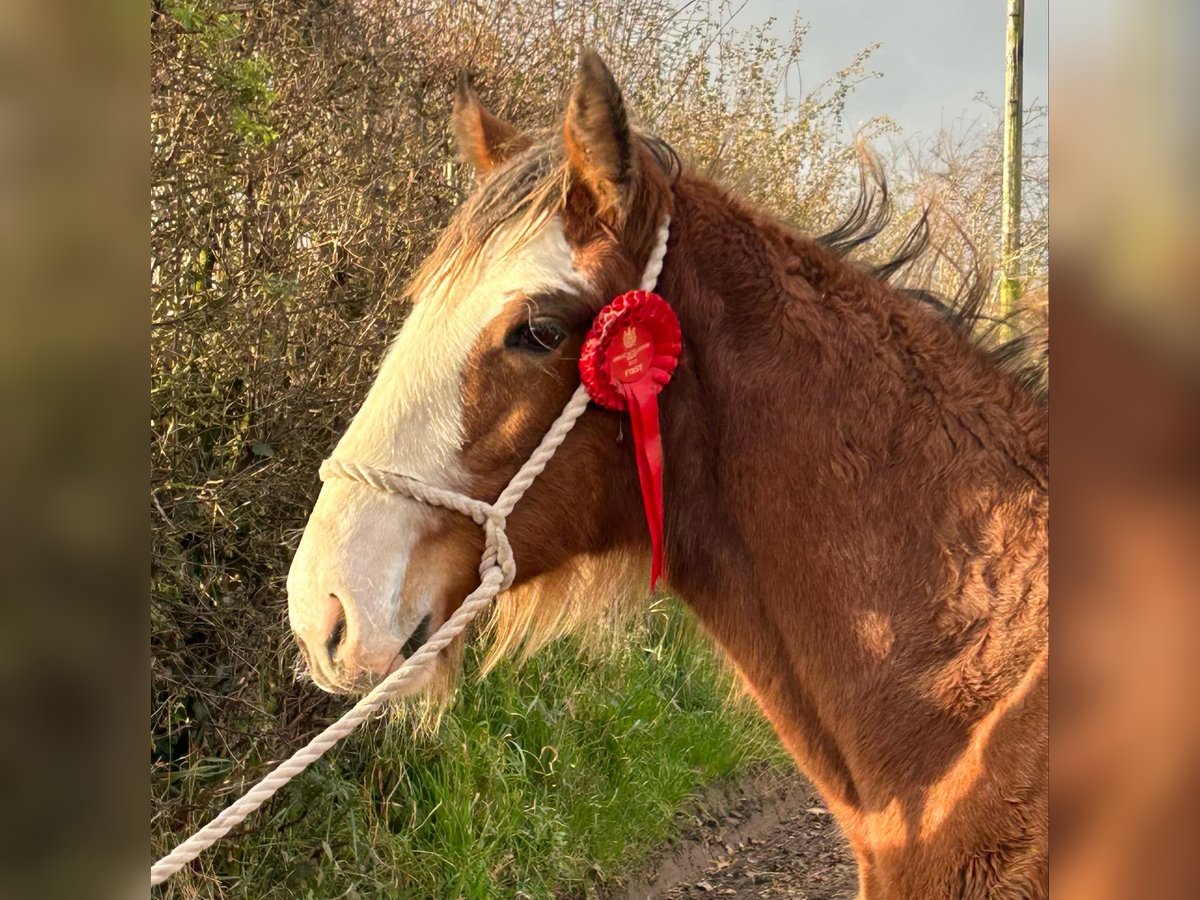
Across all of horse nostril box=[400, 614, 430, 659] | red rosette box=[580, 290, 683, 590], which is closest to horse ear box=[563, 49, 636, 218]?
red rosette box=[580, 290, 683, 590]

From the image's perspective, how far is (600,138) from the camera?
1849mm

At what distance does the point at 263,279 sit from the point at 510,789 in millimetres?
2404

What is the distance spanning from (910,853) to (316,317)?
3.02m

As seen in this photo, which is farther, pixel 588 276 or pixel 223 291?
pixel 223 291

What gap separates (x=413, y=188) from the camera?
13.7ft

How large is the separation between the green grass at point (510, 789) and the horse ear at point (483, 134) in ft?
4.26

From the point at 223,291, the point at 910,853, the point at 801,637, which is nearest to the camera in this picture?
the point at 910,853
